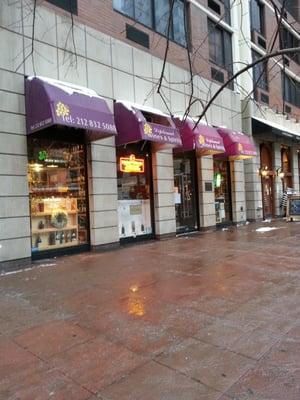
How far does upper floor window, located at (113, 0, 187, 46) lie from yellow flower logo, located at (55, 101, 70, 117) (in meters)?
4.75

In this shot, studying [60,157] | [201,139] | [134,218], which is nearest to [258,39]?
[201,139]

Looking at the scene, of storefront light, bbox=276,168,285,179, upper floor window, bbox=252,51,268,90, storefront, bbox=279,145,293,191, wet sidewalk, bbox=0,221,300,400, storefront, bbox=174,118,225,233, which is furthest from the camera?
storefront, bbox=279,145,293,191

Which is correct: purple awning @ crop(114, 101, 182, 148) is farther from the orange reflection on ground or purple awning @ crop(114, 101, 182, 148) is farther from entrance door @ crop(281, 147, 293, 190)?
entrance door @ crop(281, 147, 293, 190)

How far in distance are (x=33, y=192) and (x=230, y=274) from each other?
5.04 meters

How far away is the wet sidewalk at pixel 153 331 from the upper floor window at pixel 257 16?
14.7 m

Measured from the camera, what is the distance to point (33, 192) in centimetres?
927

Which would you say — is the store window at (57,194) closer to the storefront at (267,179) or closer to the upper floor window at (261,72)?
the upper floor window at (261,72)

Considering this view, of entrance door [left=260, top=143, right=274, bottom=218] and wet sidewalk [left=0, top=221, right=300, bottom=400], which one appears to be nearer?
wet sidewalk [left=0, top=221, right=300, bottom=400]

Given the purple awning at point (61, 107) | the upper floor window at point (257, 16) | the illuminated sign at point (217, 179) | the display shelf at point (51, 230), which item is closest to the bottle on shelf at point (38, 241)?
the display shelf at point (51, 230)

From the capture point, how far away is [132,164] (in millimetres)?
11859

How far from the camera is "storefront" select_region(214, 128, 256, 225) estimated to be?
15.0 meters

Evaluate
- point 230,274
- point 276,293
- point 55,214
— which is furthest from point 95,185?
point 276,293

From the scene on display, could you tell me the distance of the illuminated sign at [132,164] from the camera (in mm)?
11594

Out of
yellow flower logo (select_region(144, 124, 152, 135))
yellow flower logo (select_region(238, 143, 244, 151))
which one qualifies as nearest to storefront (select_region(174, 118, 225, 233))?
yellow flower logo (select_region(238, 143, 244, 151))
